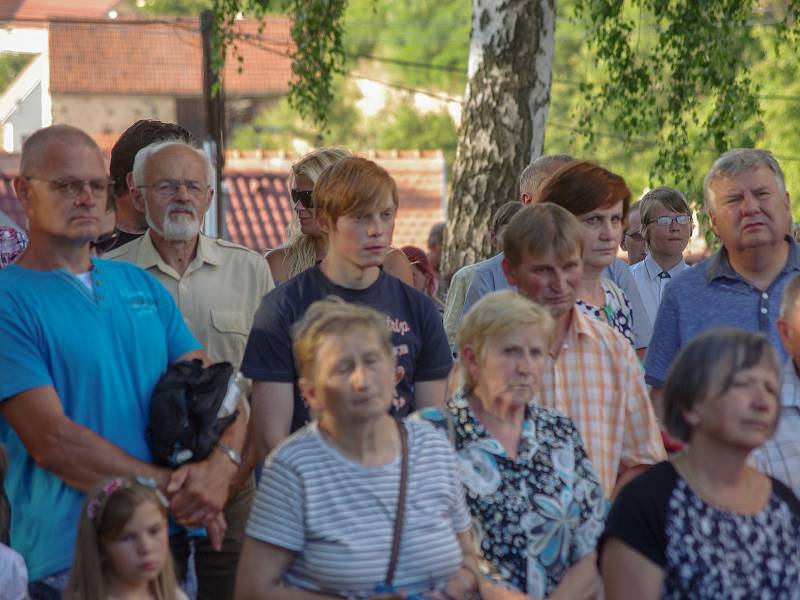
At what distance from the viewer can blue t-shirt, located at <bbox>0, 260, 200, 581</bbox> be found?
14.4 ft

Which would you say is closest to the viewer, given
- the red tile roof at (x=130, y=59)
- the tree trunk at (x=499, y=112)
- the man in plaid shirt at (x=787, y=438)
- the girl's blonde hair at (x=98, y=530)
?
the girl's blonde hair at (x=98, y=530)

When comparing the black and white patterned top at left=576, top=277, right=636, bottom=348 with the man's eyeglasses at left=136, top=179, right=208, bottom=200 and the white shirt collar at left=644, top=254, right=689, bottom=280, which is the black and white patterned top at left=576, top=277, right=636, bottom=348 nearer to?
the man's eyeglasses at left=136, top=179, right=208, bottom=200

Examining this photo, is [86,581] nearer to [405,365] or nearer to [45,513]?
[45,513]

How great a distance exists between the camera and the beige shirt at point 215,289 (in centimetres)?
552

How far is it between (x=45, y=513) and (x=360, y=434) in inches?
42.9

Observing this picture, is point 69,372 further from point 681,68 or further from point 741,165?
point 681,68

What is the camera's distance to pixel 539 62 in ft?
34.1

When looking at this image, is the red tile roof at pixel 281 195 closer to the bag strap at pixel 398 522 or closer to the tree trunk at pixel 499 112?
the tree trunk at pixel 499 112

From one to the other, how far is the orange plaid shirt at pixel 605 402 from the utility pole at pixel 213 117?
10486 mm

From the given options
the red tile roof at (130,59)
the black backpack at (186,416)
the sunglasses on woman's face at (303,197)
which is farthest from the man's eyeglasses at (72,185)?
the red tile roof at (130,59)

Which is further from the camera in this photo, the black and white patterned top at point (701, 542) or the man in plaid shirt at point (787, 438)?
the man in plaid shirt at point (787, 438)

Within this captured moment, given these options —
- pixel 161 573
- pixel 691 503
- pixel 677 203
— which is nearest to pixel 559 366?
pixel 691 503

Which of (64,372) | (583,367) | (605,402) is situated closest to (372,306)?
(583,367)

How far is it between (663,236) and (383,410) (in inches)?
202
